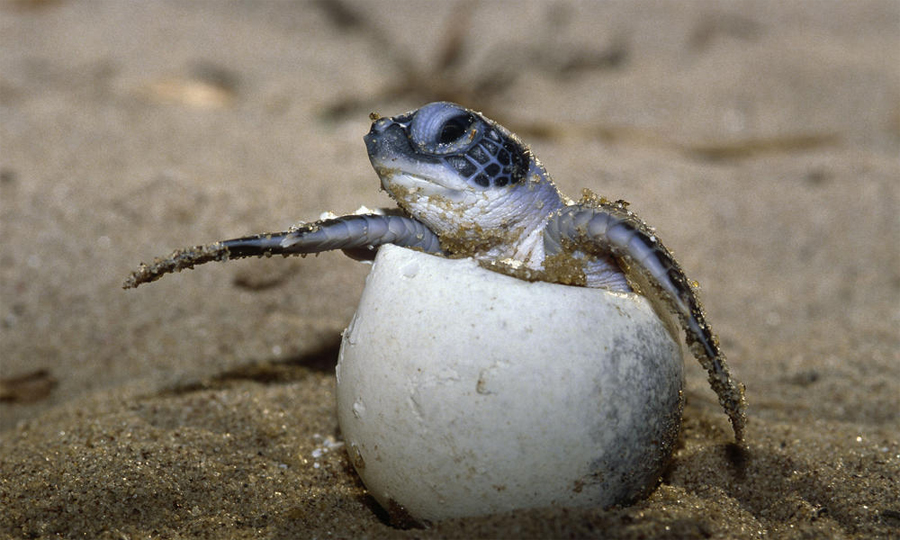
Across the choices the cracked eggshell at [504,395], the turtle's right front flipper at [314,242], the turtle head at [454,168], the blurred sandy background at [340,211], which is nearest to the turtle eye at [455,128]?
the turtle head at [454,168]

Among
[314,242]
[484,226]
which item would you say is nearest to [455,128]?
[484,226]

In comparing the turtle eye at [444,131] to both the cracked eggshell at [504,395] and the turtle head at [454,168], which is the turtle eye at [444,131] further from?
the cracked eggshell at [504,395]

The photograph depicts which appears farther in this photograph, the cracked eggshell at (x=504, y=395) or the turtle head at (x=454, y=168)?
the turtle head at (x=454, y=168)

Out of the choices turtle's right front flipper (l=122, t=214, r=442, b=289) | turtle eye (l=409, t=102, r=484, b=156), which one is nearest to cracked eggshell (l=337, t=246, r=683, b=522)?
turtle's right front flipper (l=122, t=214, r=442, b=289)

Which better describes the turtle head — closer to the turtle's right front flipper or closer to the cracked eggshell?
the turtle's right front flipper

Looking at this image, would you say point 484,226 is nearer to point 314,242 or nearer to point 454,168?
point 454,168

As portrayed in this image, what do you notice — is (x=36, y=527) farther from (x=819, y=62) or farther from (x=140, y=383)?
(x=819, y=62)

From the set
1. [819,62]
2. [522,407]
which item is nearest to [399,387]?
[522,407]
